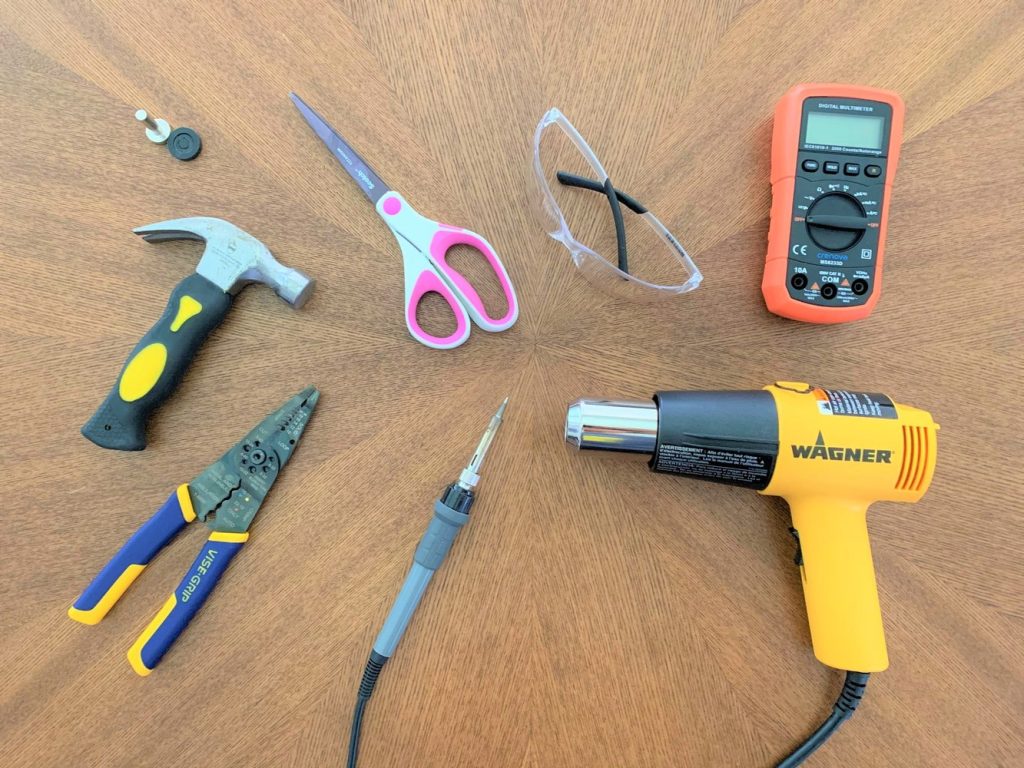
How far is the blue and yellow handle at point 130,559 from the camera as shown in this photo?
1.87ft

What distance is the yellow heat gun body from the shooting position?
0.53 meters

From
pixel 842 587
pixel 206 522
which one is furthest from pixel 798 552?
pixel 206 522

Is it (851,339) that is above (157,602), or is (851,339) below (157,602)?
above

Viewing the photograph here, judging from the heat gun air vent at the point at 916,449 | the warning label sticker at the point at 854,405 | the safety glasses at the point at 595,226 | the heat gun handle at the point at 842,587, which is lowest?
the heat gun handle at the point at 842,587

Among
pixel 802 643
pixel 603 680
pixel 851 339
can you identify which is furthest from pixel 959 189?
pixel 603 680

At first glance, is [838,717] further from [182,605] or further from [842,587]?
[182,605]

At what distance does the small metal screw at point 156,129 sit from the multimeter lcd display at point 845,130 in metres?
0.65

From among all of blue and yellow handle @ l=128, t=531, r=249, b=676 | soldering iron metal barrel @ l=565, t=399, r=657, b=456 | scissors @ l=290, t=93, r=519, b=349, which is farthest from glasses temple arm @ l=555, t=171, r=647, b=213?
blue and yellow handle @ l=128, t=531, r=249, b=676

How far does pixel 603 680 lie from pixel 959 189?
24.9 inches

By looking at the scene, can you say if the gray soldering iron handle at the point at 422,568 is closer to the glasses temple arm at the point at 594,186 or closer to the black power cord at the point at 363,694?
the black power cord at the point at 363,694

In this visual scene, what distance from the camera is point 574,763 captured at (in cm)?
58

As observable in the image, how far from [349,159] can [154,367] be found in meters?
0.28

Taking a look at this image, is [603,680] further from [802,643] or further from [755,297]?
[755,297]

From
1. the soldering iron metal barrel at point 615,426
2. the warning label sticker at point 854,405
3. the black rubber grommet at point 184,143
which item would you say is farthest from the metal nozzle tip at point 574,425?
the black rubber grommet at point 184,143
